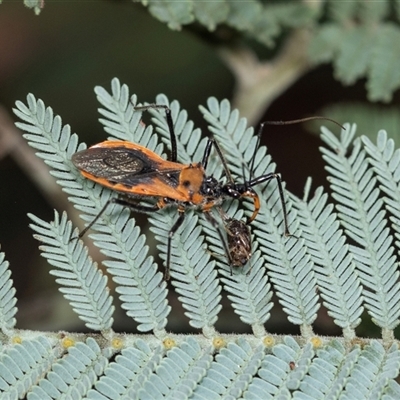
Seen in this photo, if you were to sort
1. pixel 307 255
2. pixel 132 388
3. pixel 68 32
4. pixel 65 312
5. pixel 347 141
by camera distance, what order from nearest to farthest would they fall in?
pixel 132 388 → pixel 307 255 → pixel 347 141 → pixel 65 312 → pixel 68 32

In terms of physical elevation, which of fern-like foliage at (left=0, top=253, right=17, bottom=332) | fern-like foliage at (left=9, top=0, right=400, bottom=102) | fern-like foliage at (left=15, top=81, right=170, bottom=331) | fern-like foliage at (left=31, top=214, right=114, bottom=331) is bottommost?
fern-like foliage at (left=0, top=253, right=17, bottom=332)

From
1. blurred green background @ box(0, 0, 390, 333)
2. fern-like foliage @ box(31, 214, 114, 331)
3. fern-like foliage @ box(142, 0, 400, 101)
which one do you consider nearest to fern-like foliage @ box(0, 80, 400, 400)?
fern-like foliage @ box(31, 214, 114, 331)

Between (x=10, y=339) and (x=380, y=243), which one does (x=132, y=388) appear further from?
(x=380, y=243)

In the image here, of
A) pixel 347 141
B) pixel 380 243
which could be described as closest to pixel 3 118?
pixel 347 141

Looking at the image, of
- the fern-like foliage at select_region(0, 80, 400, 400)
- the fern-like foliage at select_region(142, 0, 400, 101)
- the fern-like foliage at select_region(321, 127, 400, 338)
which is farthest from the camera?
the fern-like foliage at select_region(142, 0, 400, 101)

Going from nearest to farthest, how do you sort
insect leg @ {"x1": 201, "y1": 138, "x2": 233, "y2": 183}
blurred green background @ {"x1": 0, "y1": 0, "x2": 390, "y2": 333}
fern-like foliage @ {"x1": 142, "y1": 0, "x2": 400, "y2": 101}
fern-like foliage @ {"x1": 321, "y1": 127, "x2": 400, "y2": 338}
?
fern-like foliage @ {"x1": 321, "y1": 127, "x2": 400, "y2": 338} → insect leg @ {"x1": 201, "y1": 138, "x2": 233, "y2": 183} → fern-like foliage @ {"x1": 142, "y1": 0, "x2": 400, "y2": 101} → blurred green background @ {"x1": 0, "y1": 0, "x2": 390, "y2": 333}

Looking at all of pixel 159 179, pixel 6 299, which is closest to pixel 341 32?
pixel 159 179

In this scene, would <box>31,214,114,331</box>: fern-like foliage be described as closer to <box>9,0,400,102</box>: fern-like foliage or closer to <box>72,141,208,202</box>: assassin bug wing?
<box>72,141,208,202</box>: assassin bug wing
